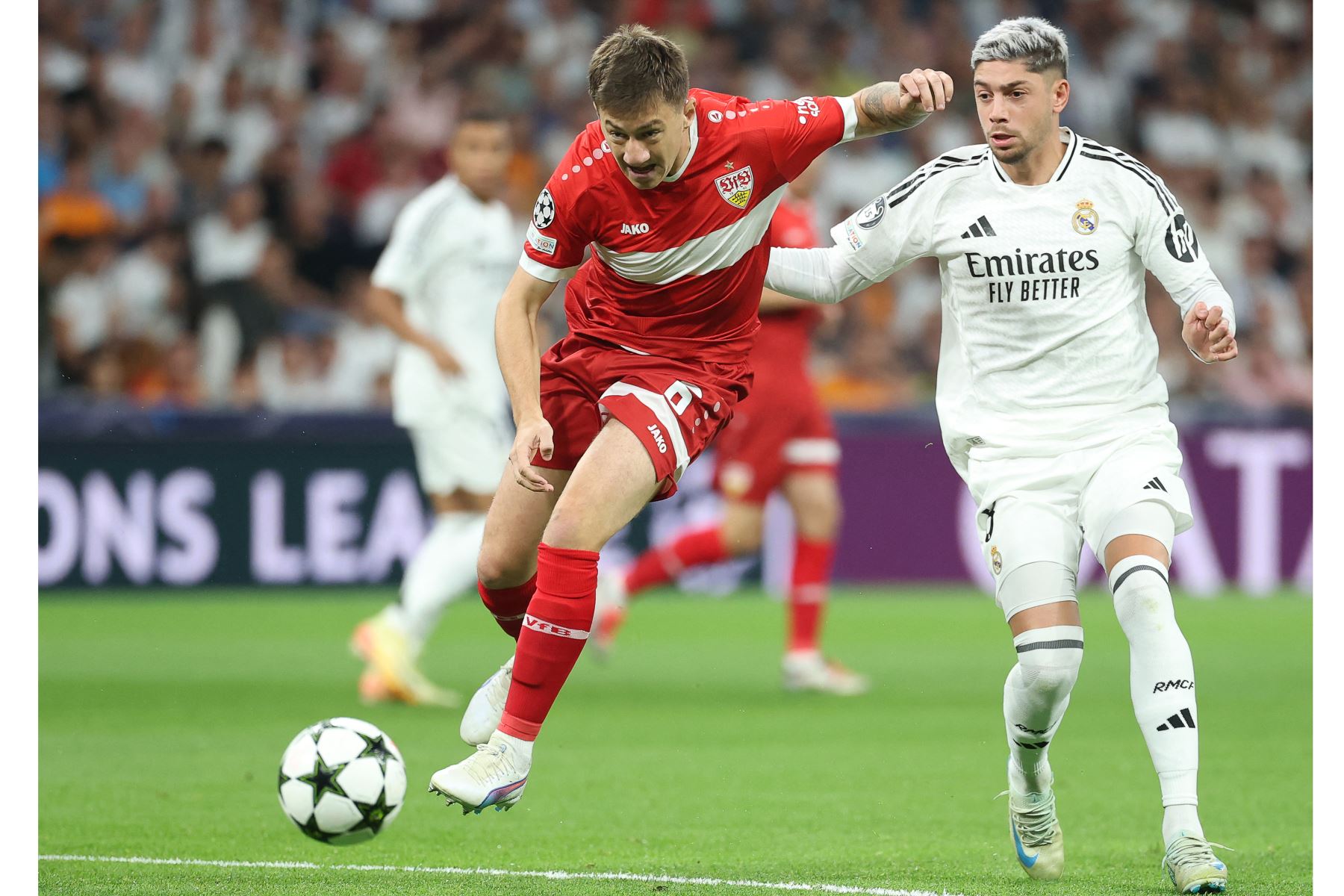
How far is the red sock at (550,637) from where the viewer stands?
5066 millimetres

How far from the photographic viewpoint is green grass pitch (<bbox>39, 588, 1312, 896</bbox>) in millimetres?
5148

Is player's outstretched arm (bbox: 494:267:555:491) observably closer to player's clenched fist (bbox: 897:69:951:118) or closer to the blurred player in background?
player's clenched fist (bbox: 897:69:951:118)

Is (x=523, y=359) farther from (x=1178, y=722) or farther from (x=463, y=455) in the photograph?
(x=463, y=455)

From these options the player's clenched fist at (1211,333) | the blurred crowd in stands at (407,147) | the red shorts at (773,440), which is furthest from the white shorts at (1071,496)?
the blurred crowd in stands at (407,147)

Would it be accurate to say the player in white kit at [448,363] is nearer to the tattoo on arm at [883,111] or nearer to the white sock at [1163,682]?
the tattoo on arm at [883,111]

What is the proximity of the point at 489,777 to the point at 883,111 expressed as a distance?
224 centimetres

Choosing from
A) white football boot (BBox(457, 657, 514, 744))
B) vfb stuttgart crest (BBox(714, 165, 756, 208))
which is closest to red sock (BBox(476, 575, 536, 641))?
white football boot (BBox(457, 657, 514, 744))

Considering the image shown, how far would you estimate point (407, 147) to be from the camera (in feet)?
53.8

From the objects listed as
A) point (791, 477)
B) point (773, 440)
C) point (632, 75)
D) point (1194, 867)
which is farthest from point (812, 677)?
point (632, 75)

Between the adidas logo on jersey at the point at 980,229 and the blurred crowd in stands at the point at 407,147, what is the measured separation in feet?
29.3

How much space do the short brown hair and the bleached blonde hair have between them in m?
0.86
